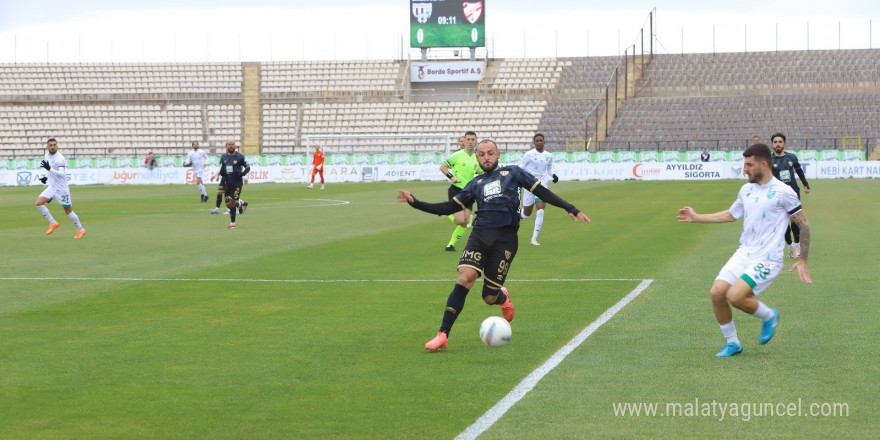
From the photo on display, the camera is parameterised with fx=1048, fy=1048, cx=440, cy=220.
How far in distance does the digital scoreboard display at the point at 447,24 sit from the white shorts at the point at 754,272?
6840 cm

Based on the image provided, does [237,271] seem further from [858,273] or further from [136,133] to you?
[136,133]

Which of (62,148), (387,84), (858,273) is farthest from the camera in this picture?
(387,84)

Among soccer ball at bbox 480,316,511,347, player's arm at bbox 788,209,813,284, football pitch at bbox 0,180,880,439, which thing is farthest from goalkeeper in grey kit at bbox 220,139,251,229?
player's arm at bbox 788,209,813,284

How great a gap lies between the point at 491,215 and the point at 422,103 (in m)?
63.1

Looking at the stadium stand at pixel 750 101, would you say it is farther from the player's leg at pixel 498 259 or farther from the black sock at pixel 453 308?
the black sock at pixel 453 308

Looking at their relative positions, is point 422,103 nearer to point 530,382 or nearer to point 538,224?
point 538,224

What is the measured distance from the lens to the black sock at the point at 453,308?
30.3 feet

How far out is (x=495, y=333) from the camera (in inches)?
362

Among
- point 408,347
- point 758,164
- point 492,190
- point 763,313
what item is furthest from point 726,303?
point 408,347

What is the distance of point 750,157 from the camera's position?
344 inches

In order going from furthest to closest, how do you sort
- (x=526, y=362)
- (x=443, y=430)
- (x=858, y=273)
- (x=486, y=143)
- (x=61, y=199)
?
(x=61, y=199) → (x=858, y=273) → (x=486, y=143) → (x=526, y=362) → (x=443, y=430)

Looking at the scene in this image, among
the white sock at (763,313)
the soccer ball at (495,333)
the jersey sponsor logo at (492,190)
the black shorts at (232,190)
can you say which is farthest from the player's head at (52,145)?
the white sock at (763,313)

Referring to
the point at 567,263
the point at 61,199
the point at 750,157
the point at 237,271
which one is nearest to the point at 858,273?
the point at 567,263

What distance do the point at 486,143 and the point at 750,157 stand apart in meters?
2.35
